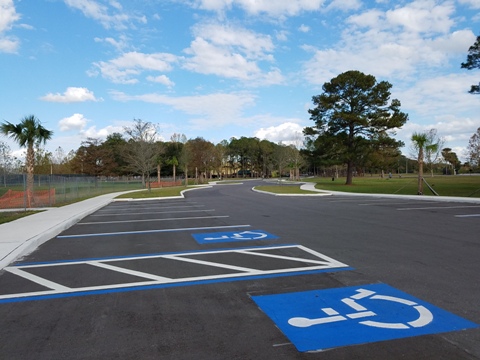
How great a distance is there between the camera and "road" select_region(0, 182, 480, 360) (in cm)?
357

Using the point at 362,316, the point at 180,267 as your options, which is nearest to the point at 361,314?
the point at 362,316

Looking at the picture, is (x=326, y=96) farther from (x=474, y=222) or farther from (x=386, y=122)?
(x=474, y=222)

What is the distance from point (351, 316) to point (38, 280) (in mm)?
4860

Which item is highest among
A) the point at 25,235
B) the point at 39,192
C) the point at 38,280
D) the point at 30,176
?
the point at 30,176

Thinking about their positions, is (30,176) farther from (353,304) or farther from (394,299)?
(394,299)

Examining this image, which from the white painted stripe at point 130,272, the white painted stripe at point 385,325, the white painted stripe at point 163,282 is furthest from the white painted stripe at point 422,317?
the white painted stripe at point 130,272

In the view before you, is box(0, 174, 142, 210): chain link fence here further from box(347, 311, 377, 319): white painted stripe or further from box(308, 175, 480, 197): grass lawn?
box(308, 175, 480, 197): grass lawn

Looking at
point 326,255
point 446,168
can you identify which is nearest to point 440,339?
point 326,255

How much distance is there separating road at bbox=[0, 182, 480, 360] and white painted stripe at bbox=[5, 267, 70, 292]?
0.04 m

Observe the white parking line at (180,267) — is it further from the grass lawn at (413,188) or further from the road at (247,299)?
the grass lawn at (413,188)

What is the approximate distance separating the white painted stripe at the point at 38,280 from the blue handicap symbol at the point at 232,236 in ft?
12.5

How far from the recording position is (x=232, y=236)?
389 inches

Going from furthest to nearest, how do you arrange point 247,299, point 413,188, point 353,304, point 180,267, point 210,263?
point 413,188 < point 210,263 < point 180,267 < point 247,299 < point 353,304

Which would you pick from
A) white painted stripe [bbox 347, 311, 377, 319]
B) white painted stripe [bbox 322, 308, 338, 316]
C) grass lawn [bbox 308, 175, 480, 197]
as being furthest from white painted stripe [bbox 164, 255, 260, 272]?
grass lawn [bbox 308, 175, 480, 197]
